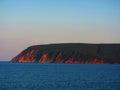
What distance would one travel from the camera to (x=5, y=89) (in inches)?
2318

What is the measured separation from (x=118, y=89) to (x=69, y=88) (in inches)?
310

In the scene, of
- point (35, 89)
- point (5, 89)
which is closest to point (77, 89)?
point (35, 89)

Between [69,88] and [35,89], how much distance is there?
5640 millimetres

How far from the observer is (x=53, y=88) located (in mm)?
61312

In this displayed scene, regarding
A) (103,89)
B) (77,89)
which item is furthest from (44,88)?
(103,89)

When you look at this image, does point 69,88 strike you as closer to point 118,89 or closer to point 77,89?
point 77,89

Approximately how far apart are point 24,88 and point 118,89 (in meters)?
15.2

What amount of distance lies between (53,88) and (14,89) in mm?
6486

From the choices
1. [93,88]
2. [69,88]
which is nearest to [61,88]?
[69,88]

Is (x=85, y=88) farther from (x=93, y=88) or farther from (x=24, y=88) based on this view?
(x=24, y=88)

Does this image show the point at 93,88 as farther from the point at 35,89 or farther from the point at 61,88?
the point at 35,89

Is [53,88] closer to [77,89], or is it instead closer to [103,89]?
[77,89]

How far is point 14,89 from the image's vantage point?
2325 inches

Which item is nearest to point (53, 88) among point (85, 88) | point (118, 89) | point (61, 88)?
point (61, 88)
